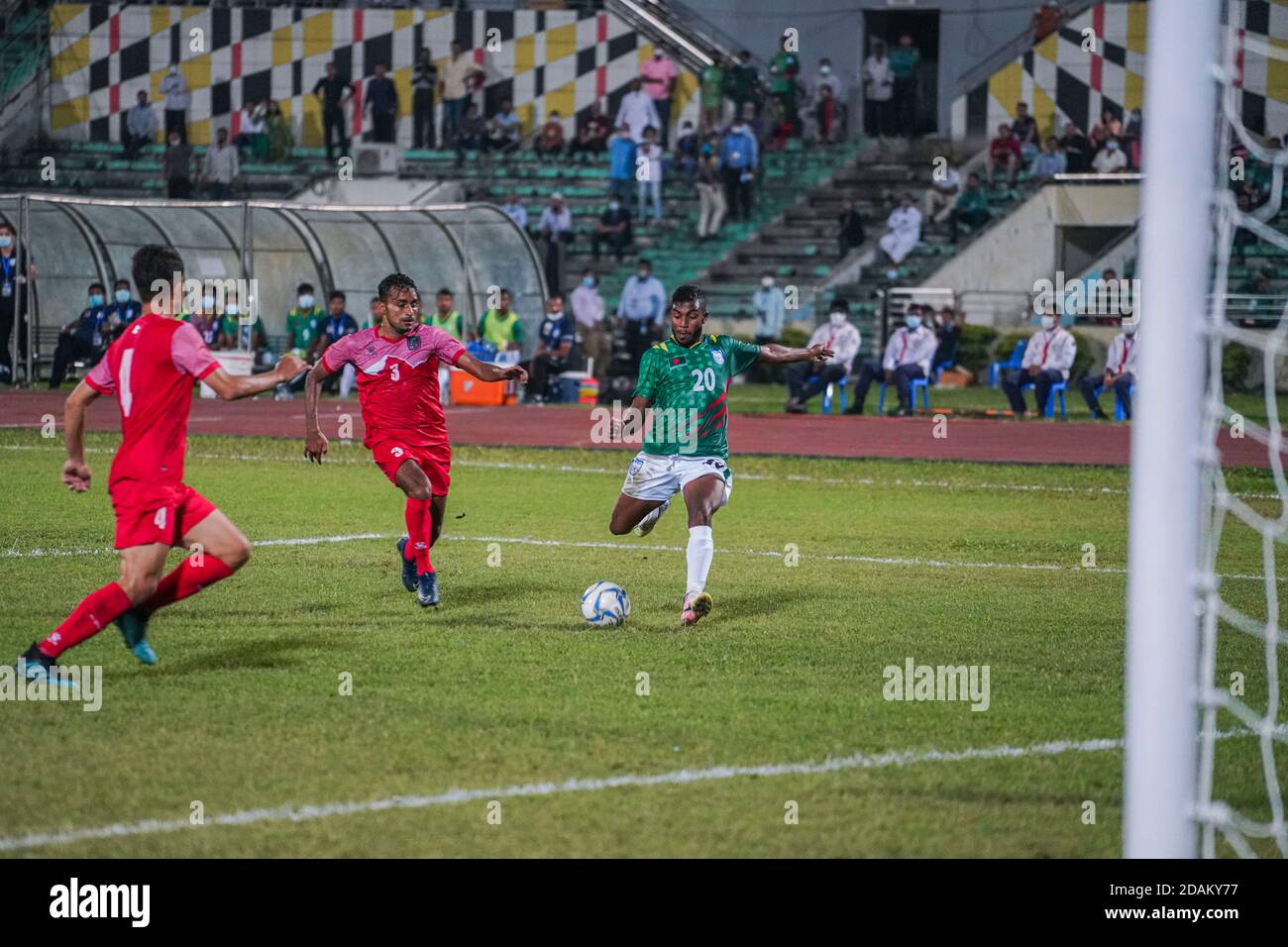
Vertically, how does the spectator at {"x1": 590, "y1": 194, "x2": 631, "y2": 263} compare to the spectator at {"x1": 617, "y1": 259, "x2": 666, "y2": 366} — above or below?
above

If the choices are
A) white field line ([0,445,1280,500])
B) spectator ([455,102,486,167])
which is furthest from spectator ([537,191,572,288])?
white field line ([0,445,1280,500])

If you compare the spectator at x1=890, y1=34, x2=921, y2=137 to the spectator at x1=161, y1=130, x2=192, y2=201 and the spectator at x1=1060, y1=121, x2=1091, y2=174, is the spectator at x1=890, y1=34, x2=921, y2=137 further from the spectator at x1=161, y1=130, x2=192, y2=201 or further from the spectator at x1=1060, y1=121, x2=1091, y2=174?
the spectator at x1=161, y1=130, x2=192, y2=201

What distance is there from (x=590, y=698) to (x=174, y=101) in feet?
99.2

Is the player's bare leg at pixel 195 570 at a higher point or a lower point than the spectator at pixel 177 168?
lower

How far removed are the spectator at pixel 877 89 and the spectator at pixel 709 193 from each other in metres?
3.29

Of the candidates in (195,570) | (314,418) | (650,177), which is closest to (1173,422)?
(195,570)

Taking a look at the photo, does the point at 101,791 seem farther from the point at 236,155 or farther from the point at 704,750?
the point at 236,155

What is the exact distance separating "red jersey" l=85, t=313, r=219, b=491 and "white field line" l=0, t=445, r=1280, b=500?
936cm

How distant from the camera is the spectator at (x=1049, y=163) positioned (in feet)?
102

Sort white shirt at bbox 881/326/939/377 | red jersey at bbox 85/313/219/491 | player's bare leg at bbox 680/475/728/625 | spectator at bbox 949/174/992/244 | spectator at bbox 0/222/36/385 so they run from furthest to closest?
spectator at bbox 949/174/992/244
spectator at bbox 0/222/36/385
white shirt at bbox 881/326/939/377
player's bare leg at bbox 680/475/728/625
red jersey at bbox 85/313/219/491

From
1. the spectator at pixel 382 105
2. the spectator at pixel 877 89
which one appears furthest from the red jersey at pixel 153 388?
the spectator at pixel 877 89

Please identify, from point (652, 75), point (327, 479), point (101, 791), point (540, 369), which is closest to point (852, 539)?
point (327, 479)

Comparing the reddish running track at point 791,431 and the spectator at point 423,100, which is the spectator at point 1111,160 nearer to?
the reddish running track at point 791,431

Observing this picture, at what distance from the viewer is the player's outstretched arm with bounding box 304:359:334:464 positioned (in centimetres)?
890
